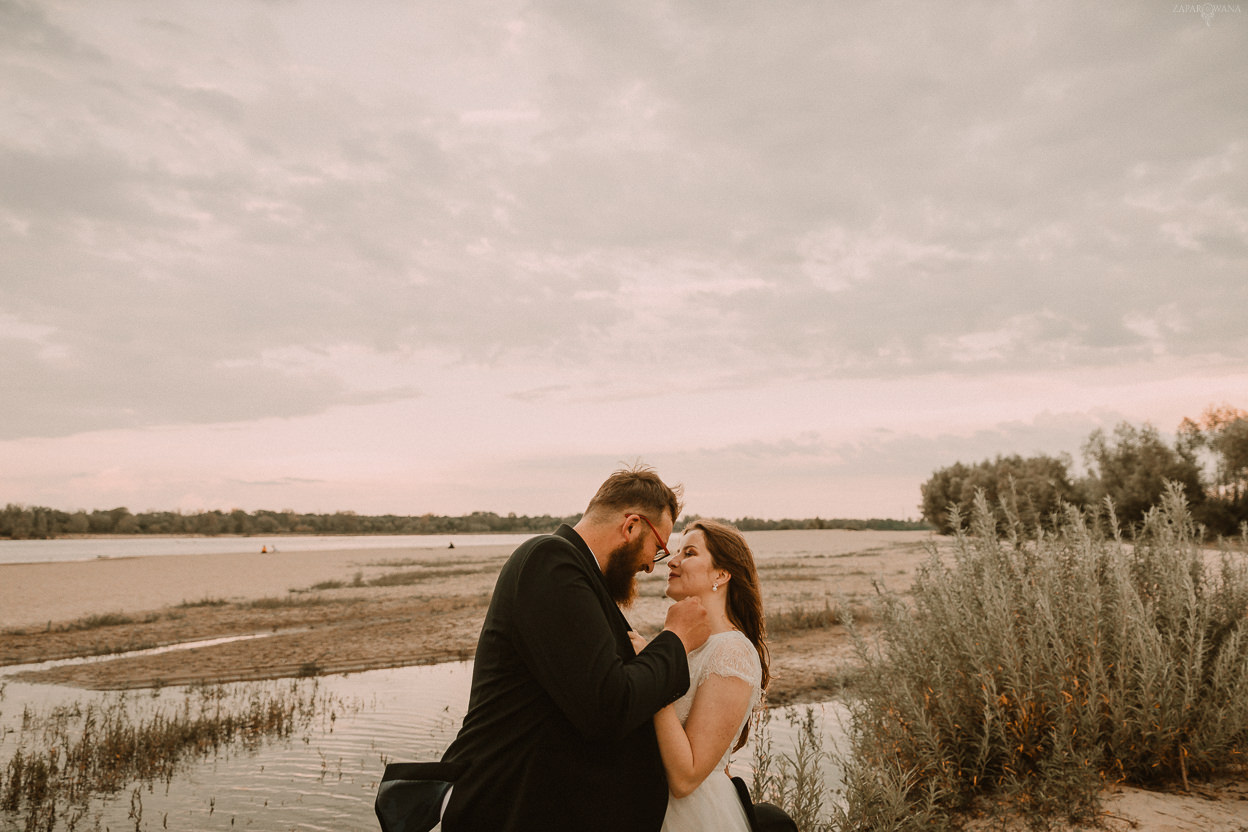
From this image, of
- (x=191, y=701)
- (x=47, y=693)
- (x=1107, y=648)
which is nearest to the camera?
(x=1107, y=648)

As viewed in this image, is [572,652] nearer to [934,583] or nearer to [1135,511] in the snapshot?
[934,583]

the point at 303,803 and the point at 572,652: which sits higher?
the point at 572,652

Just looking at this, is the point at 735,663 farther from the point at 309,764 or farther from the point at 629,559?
the point at 309,764

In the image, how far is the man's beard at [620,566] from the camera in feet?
10.9

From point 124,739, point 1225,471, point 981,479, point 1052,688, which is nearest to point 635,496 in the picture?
point 1052,688

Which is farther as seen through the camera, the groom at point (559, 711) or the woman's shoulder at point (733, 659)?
the woman's shoulder at point (733, 659)

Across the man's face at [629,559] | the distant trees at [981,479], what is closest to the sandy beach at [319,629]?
the man's face at [629,559]

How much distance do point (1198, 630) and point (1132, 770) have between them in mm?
1229

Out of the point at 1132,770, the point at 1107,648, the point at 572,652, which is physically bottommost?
the point at 1132,770

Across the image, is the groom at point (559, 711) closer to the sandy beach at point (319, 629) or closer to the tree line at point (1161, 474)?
the sandy beach at point (319, 629)

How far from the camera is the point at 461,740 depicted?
2.86 meters

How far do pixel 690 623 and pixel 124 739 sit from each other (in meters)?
10.7

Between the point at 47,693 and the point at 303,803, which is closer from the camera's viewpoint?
the point at 303,803

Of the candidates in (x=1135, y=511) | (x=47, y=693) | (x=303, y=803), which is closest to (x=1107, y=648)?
(x=303, y=803)
